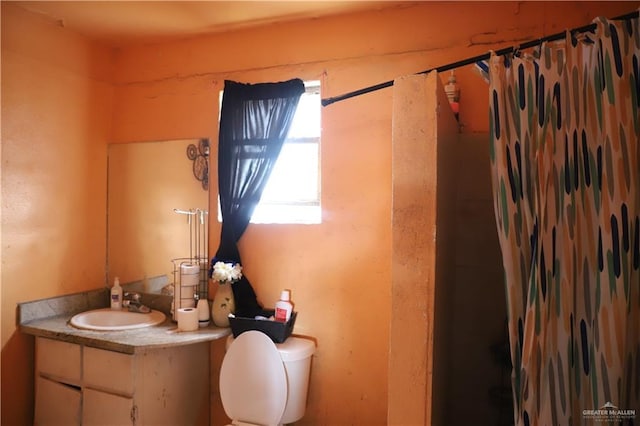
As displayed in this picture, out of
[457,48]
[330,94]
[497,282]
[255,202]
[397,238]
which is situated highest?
[457,48]

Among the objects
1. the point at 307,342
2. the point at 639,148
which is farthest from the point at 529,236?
the point at 307,342

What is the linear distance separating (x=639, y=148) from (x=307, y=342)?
151 cm

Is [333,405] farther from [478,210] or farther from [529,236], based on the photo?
[529,236]

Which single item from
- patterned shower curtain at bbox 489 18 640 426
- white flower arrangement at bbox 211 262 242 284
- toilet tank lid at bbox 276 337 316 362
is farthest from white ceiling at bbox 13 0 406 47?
toilet tank lid at bbox 276 337 316 362

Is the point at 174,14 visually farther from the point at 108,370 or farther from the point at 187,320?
the point at 108,370

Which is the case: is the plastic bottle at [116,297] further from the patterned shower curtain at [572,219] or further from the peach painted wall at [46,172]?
the patterned shower curtain at [572,219]

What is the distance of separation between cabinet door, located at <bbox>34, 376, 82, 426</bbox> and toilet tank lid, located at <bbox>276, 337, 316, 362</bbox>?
0.99 m

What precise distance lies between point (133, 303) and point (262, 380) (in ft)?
3.30

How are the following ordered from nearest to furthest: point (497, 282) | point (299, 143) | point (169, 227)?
1. point (497, 282)
2. point (299, 143)
3. point (169, 227)

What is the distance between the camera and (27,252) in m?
2.05

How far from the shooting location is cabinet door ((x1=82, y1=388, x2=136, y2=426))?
5.78ft

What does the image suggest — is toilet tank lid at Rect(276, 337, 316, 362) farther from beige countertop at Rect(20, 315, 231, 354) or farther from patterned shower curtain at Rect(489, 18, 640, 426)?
patterned shower curtain at Rect(489, 18, 640, 426)

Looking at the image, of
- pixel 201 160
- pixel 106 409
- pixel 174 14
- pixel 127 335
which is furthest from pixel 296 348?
pixel 174 14

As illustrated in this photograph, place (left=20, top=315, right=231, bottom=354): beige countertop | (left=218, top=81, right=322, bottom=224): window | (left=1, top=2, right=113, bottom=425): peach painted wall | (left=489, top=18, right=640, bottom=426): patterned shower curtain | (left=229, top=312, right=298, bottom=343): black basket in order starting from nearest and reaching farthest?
(left=489, top=18, right=640, bottom=426): patterned shower curtain < (left=20, top=315, right=231, bottom=354): beige countertop < (left=229, top=312, right=298, bottom=343): black basket < (left=1, top=2, right=113, bottom=425): peach painted wall < (left=218, top=81, right=322, bottom=224): window
